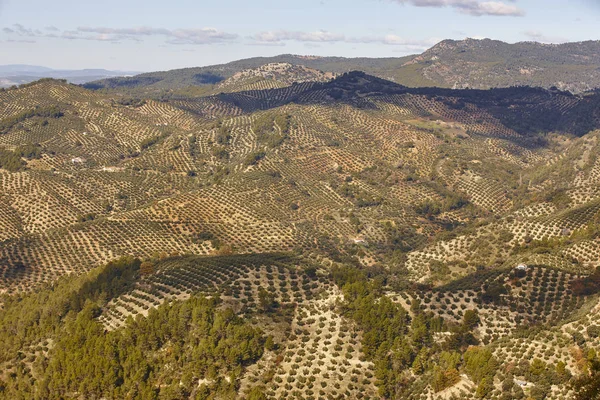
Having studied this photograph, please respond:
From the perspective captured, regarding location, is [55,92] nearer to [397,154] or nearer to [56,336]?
[397,154]

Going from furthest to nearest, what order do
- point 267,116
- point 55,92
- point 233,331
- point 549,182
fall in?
point 55,92 → point 267,116 → point 549,182 → point 233,331

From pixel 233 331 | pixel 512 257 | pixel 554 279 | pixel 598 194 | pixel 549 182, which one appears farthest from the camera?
pixel 549 182

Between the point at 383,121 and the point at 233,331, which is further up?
the point at 383,121

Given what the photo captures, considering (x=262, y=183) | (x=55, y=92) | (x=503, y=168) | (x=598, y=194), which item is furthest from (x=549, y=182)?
(x=55, y=92)

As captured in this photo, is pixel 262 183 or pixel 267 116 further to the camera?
pixel 267 116

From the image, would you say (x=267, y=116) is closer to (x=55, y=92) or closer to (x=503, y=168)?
(x=503, y=168)

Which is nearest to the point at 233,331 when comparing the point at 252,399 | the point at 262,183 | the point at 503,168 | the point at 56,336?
the point at 252,399

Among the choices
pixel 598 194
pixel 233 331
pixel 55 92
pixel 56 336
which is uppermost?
pixel 55 92
